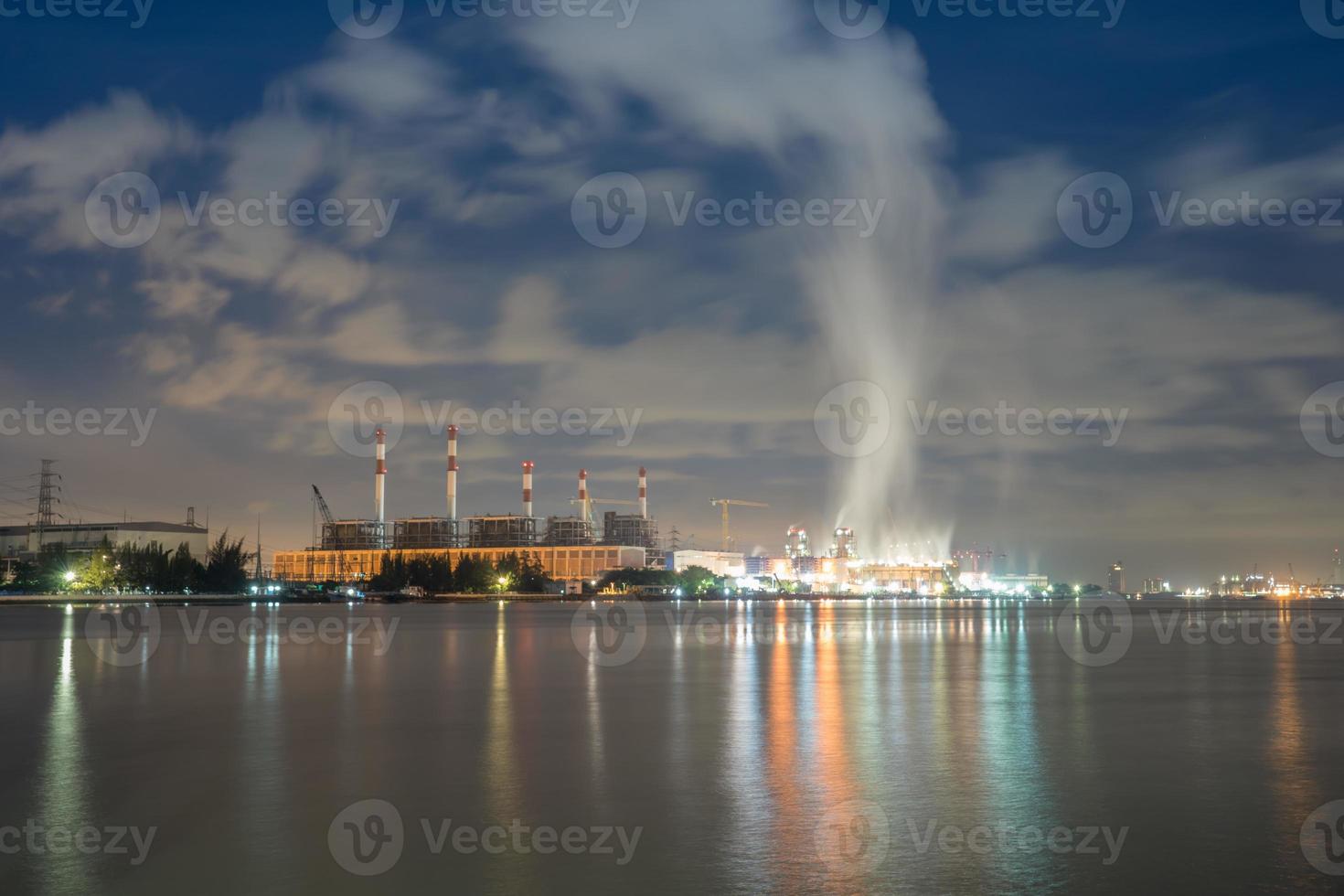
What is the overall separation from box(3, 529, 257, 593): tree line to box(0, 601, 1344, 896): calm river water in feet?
443

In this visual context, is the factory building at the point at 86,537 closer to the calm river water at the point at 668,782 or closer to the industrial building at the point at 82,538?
the industrial building at the point at 82,538

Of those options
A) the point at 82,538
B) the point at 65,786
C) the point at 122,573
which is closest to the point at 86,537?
the point at 82,538

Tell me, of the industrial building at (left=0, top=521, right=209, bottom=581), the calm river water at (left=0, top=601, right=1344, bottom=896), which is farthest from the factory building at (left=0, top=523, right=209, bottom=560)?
the calm river water at (left=0, top=601, right=1344, bottom=896)

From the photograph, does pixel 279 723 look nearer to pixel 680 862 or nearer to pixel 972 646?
pixel 680 862

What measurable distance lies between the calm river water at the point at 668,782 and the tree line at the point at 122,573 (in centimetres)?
13511

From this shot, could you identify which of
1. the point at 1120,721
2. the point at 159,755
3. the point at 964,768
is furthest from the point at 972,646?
the point at 159,755

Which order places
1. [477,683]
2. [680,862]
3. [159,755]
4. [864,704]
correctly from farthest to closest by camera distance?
1. [477,683]
2. [864,704]
3. [159,755]
4. [680,862]

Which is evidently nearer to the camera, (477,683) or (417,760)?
(417,760)

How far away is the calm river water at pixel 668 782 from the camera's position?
35.6 feet

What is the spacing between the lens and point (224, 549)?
17738 centimetres

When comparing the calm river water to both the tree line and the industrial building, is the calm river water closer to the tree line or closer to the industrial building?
the tree line

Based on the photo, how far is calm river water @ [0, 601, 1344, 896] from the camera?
35.6 feet

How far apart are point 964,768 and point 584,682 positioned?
15748 mm

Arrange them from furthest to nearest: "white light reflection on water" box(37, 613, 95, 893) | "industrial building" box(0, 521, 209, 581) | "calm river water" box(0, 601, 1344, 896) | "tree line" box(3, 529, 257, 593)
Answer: "industrial building" box(0, 521, 209, 581) → "tree line" box(3, 529, 257, 593) → "calm river water" box(0, 601, 1344, 896) → "white light reflection on water" box(37, 613, 95, 893)
